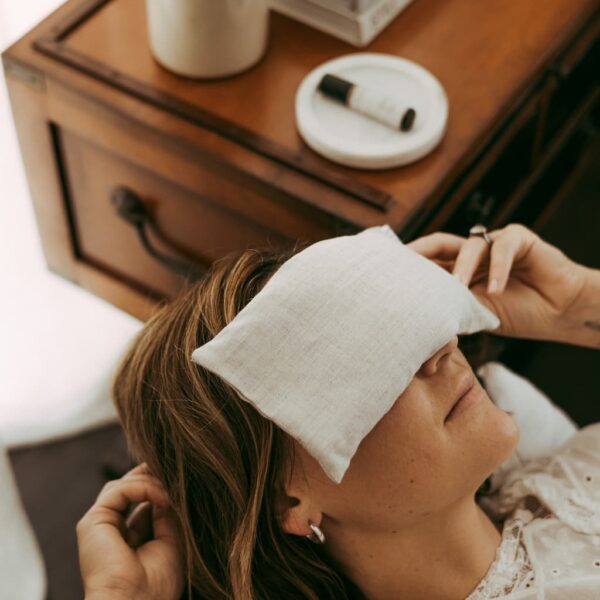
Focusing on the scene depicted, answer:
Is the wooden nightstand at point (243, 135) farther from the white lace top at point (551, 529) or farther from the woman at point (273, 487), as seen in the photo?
the white lace top at point (551, 529)

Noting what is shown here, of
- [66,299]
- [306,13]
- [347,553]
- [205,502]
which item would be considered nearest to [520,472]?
[347,553]

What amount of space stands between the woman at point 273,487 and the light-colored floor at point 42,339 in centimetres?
48

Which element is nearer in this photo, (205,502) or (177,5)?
(205,502)

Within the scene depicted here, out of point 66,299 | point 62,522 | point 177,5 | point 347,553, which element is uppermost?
point 177,5

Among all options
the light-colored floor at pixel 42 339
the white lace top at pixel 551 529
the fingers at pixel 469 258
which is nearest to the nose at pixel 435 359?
the fingers at pixel 469 258

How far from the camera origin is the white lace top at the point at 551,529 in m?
0.89

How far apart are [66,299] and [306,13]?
54 cm

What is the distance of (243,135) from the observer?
1.00m

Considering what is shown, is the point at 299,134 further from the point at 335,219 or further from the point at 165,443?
the point at 165,443

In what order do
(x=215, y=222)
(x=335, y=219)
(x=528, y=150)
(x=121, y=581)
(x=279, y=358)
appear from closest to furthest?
(x=279, y=358) < (x=121, y=581) < (x=335, y=219) < (x=215, y=222) < (x=528, y=150)

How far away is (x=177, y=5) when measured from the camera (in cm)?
99

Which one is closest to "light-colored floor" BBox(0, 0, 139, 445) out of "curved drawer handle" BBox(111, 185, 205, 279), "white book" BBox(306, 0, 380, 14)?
"curved drawer handle" BBox(111, 185, 205, 279)

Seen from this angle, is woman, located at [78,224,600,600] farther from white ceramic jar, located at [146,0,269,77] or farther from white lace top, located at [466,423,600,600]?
white ceramic jar, located at [146,0,269,77]

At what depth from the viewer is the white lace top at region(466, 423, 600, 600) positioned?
0.89 metres
